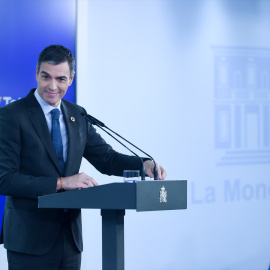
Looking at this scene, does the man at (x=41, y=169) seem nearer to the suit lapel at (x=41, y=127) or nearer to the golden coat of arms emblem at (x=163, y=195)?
the suit lapel at (x=41, y=127)

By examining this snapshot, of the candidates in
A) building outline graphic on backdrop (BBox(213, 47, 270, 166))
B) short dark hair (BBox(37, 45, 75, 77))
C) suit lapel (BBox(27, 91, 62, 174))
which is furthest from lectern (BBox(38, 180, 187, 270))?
building outline graphic on backdrop (BBox(213, 47, 270, 166))

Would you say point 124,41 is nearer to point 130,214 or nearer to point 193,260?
point 130,214

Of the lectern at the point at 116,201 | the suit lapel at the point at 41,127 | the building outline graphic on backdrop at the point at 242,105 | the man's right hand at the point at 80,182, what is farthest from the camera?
the building outline graphic on backdrop at the point at 242,105

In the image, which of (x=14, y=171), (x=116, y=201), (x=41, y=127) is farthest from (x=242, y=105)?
(x=116, y=201)

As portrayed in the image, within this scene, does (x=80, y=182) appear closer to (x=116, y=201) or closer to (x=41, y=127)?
(x=116, y=201)

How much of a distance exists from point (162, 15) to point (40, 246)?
121 inches

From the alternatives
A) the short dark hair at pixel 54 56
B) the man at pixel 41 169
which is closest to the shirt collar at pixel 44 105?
the man at pixel 41 169

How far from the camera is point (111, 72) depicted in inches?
189

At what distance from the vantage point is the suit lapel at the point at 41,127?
264cm

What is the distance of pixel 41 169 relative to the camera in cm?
262

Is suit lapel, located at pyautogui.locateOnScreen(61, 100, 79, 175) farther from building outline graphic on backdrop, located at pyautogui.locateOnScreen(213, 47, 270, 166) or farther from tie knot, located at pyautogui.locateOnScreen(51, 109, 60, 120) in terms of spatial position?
building outline graphic on backdrop, located at pyautogui.locateOnScreen(213, 47, 270, 166)

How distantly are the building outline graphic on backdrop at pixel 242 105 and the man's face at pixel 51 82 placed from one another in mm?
2813

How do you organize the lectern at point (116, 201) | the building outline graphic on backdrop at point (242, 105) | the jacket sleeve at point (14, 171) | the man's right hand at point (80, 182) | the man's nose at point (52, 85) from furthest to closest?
the building outline graphic on backdrop at point (242, 105) → the man's nose at point (52, 85) → the jacket sleeve at point (14, 171) → the man's right hand at point (80, 182) → the lectern at point (116, 201)

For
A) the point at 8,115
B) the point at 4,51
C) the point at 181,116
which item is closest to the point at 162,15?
the point at 181,116
